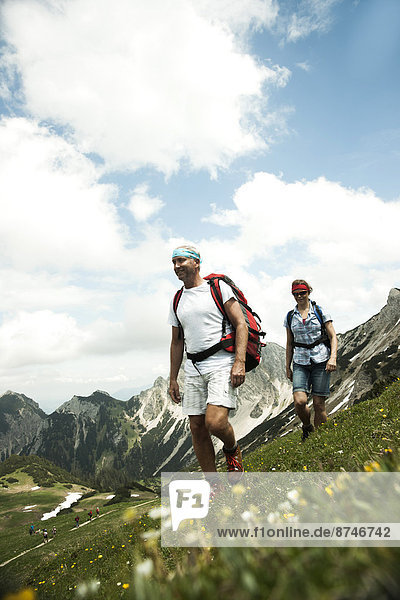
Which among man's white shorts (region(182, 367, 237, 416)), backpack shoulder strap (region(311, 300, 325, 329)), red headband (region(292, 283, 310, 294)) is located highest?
red headband (region(292, 283, 310, 294))

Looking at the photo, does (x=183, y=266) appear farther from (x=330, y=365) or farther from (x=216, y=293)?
(x=330, y=365)

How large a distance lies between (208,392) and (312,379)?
158 inches

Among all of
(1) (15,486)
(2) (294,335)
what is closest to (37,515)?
(1) (15,486)

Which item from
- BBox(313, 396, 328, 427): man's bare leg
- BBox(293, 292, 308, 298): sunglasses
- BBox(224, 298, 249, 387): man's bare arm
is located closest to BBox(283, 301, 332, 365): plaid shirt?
BBox(293, 292, 308, 298): sunglasses

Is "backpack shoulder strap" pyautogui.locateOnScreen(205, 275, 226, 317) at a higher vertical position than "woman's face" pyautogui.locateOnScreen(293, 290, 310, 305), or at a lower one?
lower

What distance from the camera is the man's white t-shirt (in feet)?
18.9

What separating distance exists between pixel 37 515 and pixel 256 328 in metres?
117

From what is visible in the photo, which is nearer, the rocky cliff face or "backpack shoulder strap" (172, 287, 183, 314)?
"backpack shoulder strap" (172, 287, 183, 314)

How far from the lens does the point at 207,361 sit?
5781 millimetres

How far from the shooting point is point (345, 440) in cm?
611

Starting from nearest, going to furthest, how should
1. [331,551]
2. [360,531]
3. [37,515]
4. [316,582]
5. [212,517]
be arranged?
[316,582], [331,551], [360,531], [212,517], [37,515]

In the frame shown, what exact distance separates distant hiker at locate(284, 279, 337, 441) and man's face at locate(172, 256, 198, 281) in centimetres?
358

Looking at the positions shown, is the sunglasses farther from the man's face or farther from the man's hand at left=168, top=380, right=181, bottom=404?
the man's hand at left=168, top=380, right=181, bottom=404

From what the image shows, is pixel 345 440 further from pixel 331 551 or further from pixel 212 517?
pixel 331 551
